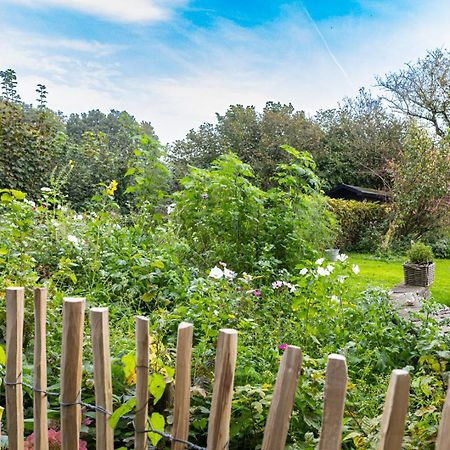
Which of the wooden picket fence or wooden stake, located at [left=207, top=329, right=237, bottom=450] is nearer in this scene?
the wooden picket fence

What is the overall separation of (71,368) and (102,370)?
114mm

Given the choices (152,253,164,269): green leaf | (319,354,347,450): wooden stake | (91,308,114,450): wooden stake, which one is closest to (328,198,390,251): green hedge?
(152,253,164,269): green leaf

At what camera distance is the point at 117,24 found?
1050 cm

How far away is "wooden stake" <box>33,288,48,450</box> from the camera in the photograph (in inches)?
49.2

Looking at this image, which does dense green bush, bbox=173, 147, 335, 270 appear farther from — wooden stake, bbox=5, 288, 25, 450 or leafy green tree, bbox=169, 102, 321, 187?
leafy green tree, bbox=169, 102, 321, 187

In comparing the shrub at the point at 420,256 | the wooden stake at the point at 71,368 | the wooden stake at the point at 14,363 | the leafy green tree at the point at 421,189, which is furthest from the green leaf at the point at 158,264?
the leafy green tree at the point at 421,189

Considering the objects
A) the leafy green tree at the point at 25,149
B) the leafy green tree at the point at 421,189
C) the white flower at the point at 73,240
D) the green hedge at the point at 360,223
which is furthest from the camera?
the green hedge at the point at 360,223

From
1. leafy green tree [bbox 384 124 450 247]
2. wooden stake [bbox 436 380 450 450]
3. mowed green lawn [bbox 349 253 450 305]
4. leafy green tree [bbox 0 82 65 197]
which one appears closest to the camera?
wooden stake [bbox 436 380 450 450]

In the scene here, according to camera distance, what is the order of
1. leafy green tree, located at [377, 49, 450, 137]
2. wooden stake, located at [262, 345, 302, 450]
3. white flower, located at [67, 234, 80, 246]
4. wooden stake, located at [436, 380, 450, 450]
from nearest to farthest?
1. wooden stake, located at [436, 380, 450, 450]
2. wooden stake, located at [262, 345, 302, 450]
3. white flower, located at [67, 234, 80, 246]
4. leafy green tree, located at [377, 49, 450, 137]

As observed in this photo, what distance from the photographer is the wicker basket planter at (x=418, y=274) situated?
7.03m

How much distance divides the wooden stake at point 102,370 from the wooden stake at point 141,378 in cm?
8

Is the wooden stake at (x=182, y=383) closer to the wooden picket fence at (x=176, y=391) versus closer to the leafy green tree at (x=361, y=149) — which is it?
the wooden picket fence at (x=176, y=391)

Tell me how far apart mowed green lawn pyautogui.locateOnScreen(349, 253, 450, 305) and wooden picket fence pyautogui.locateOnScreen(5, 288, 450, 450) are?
5.44 meters

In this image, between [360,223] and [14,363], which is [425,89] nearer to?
[360,223]
